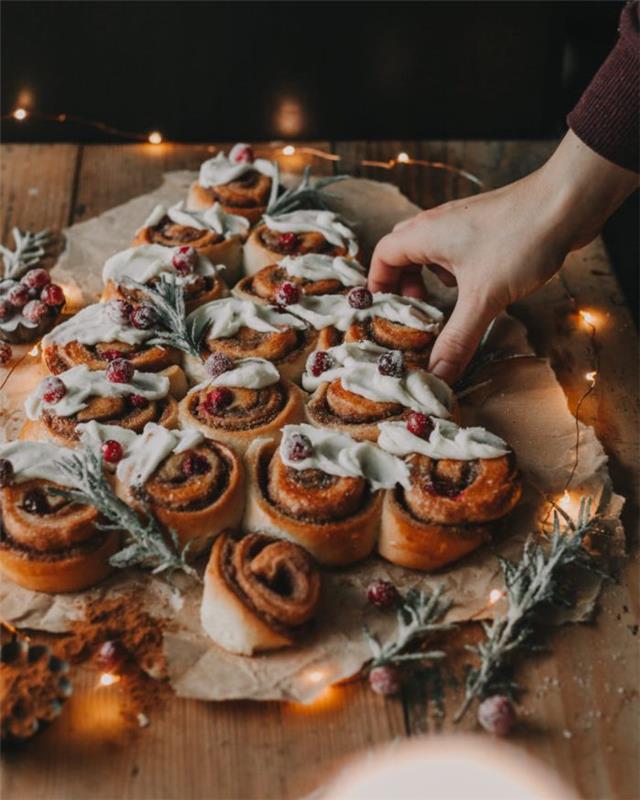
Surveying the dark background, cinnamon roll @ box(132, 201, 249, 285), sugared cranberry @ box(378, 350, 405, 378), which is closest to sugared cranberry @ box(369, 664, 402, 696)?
sugared cranberry @ box(378, 350, 405, 378)

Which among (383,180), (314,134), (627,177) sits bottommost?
(314,134)

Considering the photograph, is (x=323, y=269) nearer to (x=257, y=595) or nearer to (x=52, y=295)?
(x=52, y=295)

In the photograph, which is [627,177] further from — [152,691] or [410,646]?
[152,691]

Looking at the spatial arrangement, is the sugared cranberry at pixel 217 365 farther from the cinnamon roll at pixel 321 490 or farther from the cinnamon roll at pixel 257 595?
the cinnamon roll at pixel 257 595

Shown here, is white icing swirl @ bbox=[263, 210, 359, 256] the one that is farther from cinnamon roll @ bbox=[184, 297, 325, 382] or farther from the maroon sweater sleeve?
the maroon sweater sleeve

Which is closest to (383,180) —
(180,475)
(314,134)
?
(314,134)

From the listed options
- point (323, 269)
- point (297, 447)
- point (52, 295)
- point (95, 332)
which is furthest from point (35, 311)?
point (297, 447)
